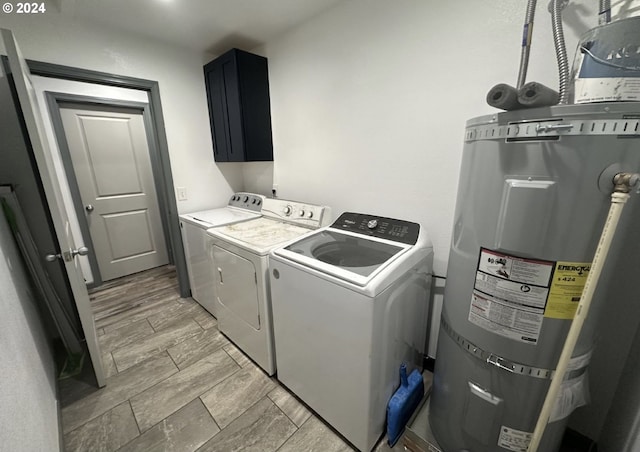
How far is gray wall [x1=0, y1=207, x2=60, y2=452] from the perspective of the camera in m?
0.78

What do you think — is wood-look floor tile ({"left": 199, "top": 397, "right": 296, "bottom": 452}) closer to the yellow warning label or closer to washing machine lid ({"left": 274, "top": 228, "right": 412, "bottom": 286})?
washing machine lid ({"left": 274, "top": 228, "right": 412, "bottom": 286})

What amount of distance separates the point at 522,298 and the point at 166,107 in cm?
287

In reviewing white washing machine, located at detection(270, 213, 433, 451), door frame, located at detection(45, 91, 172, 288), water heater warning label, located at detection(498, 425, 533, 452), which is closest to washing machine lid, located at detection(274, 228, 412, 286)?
white washing machine, located at detection(270, 213, 433, 451)

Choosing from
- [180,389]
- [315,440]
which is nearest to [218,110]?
[180,389]

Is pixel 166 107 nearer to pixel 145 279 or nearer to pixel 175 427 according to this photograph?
pixel 145 279

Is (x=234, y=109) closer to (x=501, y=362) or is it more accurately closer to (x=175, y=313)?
(x=175, y=313)

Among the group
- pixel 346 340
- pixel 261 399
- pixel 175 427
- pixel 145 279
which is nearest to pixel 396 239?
pixel 346 340

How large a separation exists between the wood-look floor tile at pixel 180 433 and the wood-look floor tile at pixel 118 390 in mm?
342

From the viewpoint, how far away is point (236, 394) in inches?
61.1

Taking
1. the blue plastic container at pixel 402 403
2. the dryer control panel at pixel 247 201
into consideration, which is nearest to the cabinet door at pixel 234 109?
the dryer control panel at pixel 247 201

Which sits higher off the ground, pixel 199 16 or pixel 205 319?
pixel 199 16

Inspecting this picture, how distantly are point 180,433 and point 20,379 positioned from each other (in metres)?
0.77

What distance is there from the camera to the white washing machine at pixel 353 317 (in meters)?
1.05

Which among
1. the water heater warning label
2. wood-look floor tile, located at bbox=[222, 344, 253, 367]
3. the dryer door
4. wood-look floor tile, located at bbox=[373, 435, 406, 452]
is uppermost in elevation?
the dryer door
